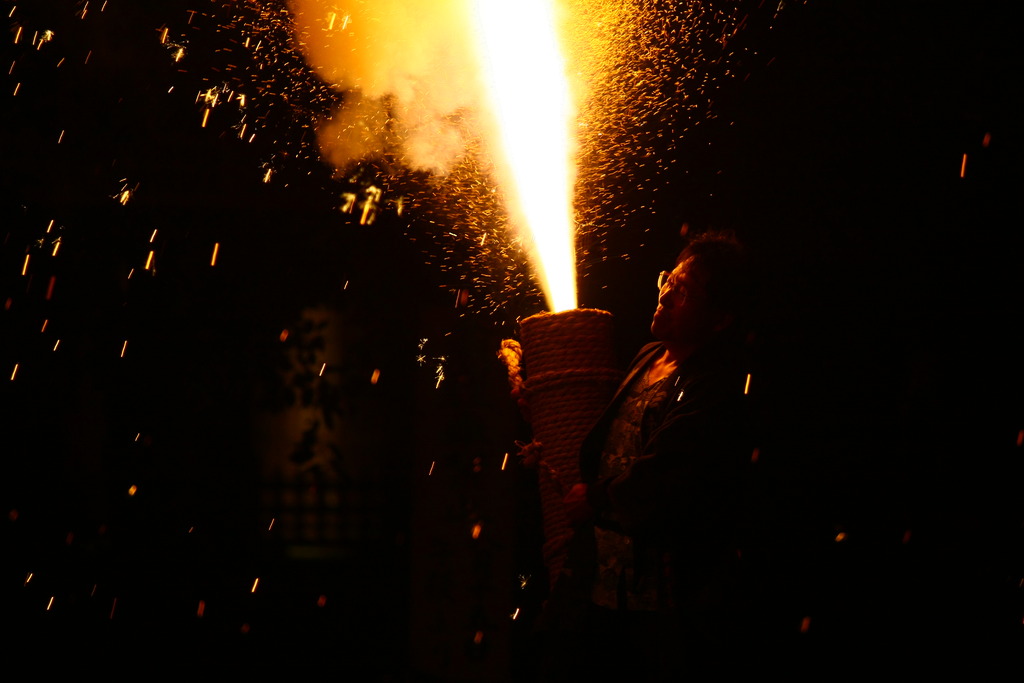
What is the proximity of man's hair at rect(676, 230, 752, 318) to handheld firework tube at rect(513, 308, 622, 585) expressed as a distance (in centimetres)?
32

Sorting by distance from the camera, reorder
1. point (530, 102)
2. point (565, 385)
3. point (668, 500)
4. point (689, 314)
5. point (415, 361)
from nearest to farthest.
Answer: point (668, 500), point (689, 314), point (565, 385), point (530, 102), point (415, 361)

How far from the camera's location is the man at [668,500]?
1.98m

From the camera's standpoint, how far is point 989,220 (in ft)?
7.96

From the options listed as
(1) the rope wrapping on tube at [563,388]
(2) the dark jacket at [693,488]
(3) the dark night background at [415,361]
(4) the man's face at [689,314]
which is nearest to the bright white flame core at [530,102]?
(3) the dark night background at [415,361]

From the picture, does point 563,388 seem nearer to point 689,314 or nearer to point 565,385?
point 565,385

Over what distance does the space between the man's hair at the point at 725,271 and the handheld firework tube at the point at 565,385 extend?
1.03 ft

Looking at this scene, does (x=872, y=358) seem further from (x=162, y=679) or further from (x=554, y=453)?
(x=162, y=679)

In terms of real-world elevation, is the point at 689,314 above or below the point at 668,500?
above

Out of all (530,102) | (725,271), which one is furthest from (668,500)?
(530,102)

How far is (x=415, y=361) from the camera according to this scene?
13.4 feet

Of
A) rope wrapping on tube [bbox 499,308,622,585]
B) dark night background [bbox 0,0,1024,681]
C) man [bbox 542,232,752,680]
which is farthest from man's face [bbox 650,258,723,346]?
dark night background [bbox 0,0,1024,681]

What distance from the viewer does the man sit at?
1.98 m

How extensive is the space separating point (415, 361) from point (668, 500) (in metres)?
2.31

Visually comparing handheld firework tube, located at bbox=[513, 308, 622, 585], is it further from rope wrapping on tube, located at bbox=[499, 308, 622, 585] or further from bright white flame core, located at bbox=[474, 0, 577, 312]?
bright white flame core, located at bbox=[474, 0, 577, 312]
